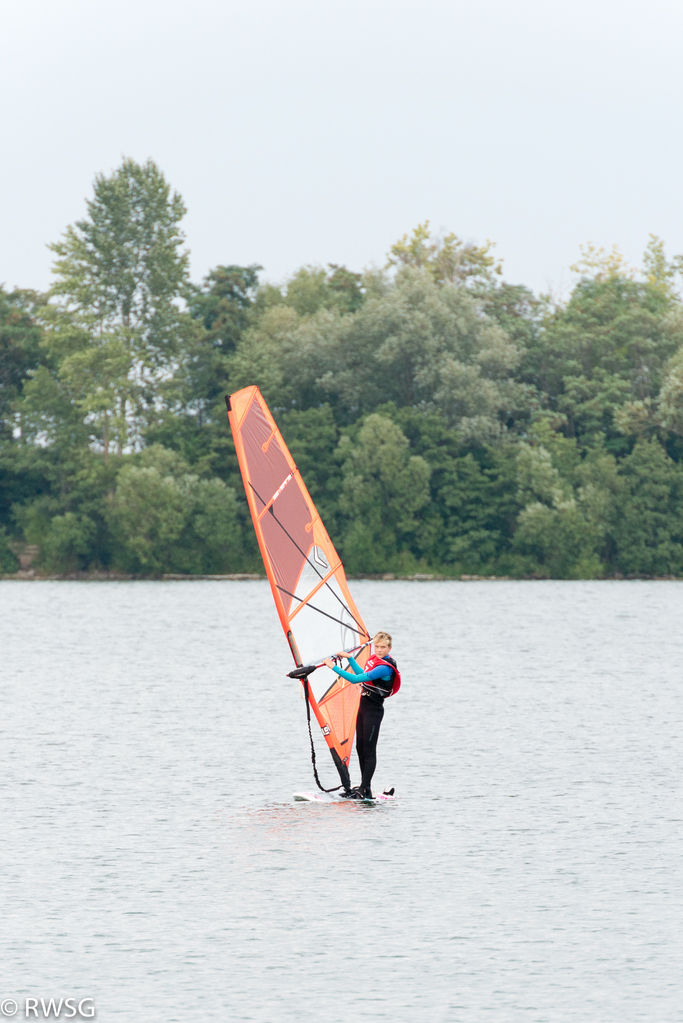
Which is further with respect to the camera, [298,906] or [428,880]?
[428,880]

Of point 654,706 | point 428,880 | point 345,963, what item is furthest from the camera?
point 654,706

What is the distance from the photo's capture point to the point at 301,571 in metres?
16.5

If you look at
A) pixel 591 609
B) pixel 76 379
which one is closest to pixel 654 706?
pixel 591 609

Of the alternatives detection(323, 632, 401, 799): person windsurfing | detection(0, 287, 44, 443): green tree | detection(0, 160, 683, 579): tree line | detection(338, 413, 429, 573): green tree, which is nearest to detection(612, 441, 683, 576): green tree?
detection(0, 160, 683, 579): tree line

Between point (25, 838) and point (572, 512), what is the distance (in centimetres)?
6473

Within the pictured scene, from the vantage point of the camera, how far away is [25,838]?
Result: 13977mm

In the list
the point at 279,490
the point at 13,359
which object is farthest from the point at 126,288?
the point at 279,490

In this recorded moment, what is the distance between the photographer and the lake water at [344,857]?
9328mm

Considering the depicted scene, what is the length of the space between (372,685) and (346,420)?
68379 mm

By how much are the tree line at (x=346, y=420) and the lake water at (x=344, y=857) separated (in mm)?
47741

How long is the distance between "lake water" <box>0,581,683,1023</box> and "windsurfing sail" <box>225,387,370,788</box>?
1.11m

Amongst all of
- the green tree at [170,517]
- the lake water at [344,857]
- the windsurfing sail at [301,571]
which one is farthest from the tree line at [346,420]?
the windsurfing sail at [301,571]

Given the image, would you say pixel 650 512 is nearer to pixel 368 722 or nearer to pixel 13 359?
pixel 13 359

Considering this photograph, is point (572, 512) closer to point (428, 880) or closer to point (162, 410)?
point (162, 410)
